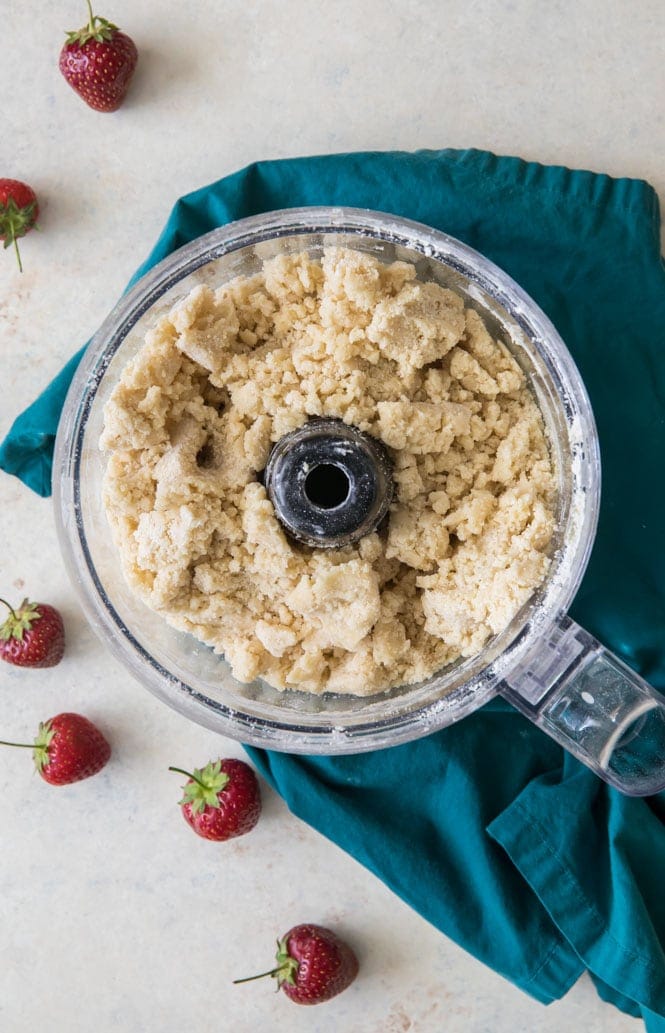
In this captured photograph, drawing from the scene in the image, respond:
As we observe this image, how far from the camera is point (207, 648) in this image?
3.88 ft

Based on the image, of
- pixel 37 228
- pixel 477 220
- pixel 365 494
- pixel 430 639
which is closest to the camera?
pixel 365 494

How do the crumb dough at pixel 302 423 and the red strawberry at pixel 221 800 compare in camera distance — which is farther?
the red strawberry at pixel 221 800

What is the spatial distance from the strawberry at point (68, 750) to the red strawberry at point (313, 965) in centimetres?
37

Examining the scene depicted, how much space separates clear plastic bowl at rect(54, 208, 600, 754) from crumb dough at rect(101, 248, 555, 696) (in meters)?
0.04

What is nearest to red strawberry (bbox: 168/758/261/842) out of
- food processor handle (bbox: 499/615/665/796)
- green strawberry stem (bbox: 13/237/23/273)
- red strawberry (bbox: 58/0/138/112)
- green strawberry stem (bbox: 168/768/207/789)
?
green strawberry stem (bbox: 168/768/207/789)

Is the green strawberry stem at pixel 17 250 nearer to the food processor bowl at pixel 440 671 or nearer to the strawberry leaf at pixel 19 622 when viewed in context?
the food processor bowl at pixel 440 671

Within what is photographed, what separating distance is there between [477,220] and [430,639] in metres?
0.54

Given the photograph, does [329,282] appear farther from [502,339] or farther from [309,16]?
[309,16]

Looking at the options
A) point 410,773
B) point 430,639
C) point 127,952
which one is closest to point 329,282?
point 430,639

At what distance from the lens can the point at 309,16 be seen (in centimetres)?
136

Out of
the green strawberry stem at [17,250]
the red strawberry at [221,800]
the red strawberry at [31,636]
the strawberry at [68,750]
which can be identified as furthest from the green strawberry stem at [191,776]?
the green strawberry stem at [17,250]

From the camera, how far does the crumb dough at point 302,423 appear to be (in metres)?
1.03

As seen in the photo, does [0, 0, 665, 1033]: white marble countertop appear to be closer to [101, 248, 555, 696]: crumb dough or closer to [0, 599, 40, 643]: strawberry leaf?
[0, 599, 40, 643]: strawberry leaf

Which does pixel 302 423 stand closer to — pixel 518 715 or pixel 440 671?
pixel 440 671
